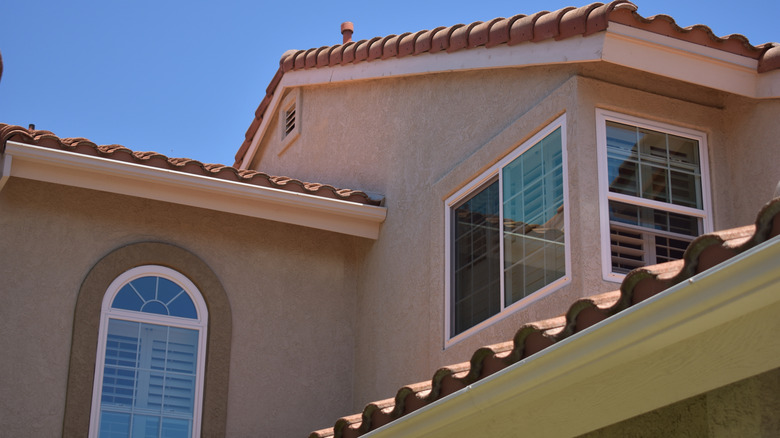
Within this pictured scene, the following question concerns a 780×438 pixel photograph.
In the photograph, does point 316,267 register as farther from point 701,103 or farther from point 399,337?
point 701,103

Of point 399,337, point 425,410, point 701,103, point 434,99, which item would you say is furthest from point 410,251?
point 425,410

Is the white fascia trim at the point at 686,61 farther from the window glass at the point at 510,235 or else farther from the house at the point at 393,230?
the window glass at the point at 510,235

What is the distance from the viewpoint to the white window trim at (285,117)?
1349 centimetres

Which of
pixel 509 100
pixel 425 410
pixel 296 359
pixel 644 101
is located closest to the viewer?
Answer: pixel 425 410

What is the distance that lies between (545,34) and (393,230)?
117 inches

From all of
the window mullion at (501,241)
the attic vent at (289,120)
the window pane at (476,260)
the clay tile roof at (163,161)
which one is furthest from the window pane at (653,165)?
the attic vent at (289,120)

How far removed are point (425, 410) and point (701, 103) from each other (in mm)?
4028

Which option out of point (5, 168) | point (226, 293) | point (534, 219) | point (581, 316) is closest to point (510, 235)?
point (534, 219)

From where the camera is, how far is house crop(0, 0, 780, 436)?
26.6 feet

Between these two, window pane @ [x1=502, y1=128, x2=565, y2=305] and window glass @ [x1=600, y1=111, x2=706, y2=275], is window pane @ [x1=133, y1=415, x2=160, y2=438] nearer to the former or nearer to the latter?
window pane @ [x1=502, y1=128, x2=565, y2=305]

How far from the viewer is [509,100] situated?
9305 millimetres

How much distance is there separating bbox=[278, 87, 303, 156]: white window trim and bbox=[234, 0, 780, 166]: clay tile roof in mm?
1580

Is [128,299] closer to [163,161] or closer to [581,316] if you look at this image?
[163,161]

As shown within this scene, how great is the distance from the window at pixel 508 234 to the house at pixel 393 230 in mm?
22
